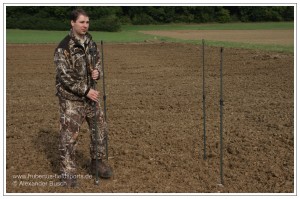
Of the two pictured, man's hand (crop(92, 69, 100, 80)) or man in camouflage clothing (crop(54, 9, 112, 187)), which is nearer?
man in camouflage clothing (crop(54, 9, 112, 187))

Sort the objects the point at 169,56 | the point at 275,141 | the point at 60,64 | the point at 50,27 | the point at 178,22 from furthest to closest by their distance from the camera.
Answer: the point at 178,22 < the point at 50,27 < the point at 169,56 < the point at 275,141 < the point at 60,64

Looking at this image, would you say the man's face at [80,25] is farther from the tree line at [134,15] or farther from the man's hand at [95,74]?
the tree line at [134,15]

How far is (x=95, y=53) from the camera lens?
498 centimetres

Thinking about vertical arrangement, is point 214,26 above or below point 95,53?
above

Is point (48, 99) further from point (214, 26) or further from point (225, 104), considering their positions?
point (214, 26)

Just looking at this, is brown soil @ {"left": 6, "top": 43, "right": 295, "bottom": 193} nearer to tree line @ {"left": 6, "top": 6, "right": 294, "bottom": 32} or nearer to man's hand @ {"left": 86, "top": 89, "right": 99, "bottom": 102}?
man's hand @ {"left": 86, "top": 89, "right": 99, "bottom": 102}

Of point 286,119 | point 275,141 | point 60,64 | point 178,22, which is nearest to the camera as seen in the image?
point 60,64

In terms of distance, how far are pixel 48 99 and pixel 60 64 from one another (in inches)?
254

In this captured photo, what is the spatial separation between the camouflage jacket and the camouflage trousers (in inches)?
4.5

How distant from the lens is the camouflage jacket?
4.79 m

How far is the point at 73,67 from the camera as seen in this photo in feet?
16.0

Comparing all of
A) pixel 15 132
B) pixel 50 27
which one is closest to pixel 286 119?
pixel 15 132

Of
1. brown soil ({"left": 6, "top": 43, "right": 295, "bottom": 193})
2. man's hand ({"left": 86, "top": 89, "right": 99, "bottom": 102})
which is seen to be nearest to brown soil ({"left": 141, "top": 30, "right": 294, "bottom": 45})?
brown soil ({"left": 6, "top": 43, "right": 295, "bottom": 193})

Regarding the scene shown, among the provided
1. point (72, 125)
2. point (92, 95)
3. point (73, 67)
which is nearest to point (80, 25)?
point (73, 67)
